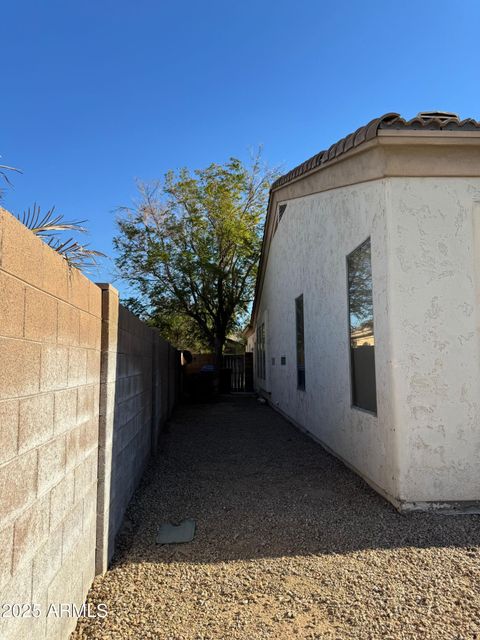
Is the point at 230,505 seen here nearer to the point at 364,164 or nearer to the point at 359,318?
the point at 359,318

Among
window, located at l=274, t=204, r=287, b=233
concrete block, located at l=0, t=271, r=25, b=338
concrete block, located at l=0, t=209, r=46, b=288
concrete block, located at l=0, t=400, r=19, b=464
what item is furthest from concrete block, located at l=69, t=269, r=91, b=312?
window, located at l=274, t=204, r=287, b=233

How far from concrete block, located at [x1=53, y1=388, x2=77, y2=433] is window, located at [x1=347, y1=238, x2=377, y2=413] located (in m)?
3.47

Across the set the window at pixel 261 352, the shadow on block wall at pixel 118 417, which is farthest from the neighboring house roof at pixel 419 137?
the window at pixel 261 352

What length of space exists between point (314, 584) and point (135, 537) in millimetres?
1651

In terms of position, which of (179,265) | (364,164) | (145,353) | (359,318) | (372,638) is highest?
(179,265)

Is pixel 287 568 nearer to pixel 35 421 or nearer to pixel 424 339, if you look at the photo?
pixel 35 421

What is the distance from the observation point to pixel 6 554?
5.45ft

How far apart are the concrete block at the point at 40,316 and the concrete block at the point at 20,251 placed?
0.22 feet

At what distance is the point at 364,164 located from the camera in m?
5.05

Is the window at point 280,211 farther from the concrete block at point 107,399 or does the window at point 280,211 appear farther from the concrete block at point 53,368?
the concrete block at point 53,368

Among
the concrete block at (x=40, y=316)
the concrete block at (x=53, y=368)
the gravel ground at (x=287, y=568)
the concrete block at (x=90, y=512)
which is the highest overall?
the concrete block at (x=40, y=316)

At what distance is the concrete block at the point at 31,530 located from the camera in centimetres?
177

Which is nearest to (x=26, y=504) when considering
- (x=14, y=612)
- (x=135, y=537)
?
(x=14, y=612)

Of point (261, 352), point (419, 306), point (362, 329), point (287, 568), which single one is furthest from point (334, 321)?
point (261, 352)
